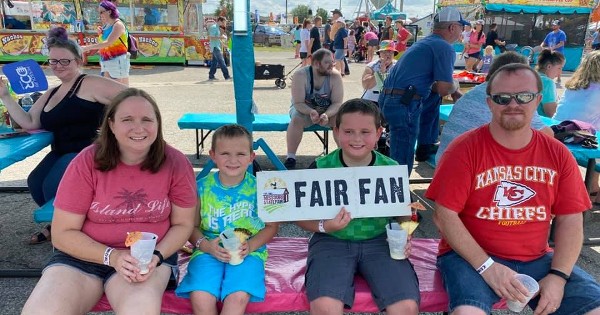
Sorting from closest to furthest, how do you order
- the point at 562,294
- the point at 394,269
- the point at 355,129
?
the point at 562,294
the point at 394,269
the point at 355,129

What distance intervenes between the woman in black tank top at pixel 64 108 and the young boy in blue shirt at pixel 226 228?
4.51 feet

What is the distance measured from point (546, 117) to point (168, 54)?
14283 millimetres

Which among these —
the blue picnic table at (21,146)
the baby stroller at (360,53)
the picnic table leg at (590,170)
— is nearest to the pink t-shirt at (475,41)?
the baby stroller at (360,53)

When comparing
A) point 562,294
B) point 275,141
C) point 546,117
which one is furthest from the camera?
point 275,141

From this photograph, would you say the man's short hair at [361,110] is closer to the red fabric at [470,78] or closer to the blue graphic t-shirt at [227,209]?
the blue graphic t-shirt at [227,209]

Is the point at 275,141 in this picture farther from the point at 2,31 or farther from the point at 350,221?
the point at 2,31

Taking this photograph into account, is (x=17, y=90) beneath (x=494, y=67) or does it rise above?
beneath

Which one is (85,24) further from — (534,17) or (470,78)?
(534,17)

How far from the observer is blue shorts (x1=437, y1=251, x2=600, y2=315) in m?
2.11

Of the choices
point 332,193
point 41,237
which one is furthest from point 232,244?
point 41,237

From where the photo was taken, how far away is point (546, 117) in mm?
4902

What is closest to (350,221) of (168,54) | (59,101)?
(59,101)

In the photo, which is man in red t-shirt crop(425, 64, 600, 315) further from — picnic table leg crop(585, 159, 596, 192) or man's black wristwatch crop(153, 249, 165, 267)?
picnic table leg crop(585, 159, 596, 192)

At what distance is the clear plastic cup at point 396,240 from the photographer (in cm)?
226
